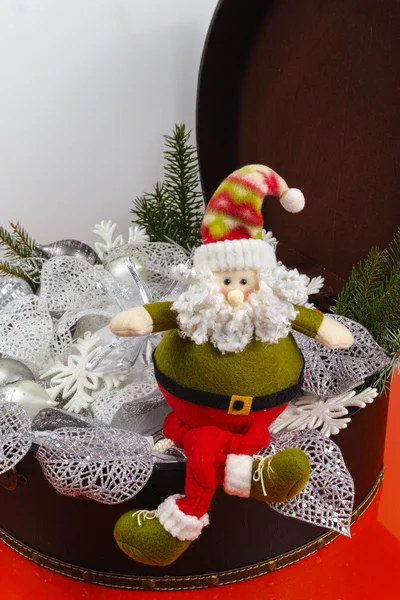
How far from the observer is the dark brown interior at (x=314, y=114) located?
78cm

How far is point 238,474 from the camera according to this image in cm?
50

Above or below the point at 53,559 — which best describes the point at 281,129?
above

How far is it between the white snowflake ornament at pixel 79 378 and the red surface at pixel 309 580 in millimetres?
183

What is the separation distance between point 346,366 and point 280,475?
214 millimetres

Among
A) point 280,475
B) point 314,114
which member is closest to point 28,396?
point 280,475

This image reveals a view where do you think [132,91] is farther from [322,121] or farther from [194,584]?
[194,584]

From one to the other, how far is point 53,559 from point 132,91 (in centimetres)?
81

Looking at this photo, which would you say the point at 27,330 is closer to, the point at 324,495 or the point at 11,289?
the point at 11,289

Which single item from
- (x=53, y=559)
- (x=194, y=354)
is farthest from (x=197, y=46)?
(x=53, y=559)

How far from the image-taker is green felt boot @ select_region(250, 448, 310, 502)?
1.57 ft

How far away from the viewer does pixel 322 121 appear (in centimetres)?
88

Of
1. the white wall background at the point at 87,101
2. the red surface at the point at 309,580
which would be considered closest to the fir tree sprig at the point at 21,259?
the white wall background at the point at 87,101

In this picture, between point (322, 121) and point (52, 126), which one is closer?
point (322, 121)

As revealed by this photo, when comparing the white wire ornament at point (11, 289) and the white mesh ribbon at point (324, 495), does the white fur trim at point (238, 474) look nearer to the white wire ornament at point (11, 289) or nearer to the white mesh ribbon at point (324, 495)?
the white mesh ribbon at point (324, 495)
